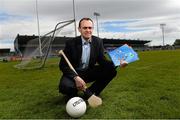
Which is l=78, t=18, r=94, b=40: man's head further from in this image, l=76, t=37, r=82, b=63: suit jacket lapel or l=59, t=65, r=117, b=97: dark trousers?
l=59, t=65, r=117, b=97: dark trousers

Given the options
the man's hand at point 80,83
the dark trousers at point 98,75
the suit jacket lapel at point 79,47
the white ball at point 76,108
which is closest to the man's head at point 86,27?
the suit jacket lapel at point 79,47

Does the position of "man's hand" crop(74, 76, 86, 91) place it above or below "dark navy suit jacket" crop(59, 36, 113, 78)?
below

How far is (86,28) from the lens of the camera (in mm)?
5227

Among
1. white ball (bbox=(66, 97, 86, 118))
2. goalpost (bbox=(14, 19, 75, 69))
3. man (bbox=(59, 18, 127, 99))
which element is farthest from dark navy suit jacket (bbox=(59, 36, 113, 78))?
goalpost (bbox=(14, 19, 75, 69))

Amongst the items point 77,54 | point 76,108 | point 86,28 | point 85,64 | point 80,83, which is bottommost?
point 76,108

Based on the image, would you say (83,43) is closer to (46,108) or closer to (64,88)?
(64,88)

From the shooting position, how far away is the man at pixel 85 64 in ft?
17.2

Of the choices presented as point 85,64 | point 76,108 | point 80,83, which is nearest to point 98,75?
point 85,64

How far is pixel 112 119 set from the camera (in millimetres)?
4473

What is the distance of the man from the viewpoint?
5.25 m

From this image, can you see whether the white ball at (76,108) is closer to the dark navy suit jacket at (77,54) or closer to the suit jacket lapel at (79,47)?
the dark navy suit jacket at (77,54)

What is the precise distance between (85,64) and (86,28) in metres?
0.73

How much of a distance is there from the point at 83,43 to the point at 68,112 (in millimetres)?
1354

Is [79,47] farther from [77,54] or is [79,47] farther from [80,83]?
[80,83]
